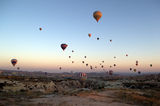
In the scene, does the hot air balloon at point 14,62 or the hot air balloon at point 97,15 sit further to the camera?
the hot air balloon at point 14,62

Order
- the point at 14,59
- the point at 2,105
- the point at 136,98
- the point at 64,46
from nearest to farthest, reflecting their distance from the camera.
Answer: the point at 2,105 < the point at 136,98 < the point at 64,46 < the point at 14,59

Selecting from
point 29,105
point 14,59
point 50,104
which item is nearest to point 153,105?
point 50,104

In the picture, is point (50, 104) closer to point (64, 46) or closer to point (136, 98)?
point (136, 98)

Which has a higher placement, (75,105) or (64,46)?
(64,46)

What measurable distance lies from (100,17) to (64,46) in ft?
46.9

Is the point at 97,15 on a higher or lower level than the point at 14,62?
higher

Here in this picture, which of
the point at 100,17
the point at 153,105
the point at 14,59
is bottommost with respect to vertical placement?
the point at 153,105

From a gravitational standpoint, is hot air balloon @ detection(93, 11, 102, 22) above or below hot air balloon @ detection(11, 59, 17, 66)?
above

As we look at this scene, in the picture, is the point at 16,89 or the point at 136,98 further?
the point at 16,89

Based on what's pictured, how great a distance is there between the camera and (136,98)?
1742 centimetres

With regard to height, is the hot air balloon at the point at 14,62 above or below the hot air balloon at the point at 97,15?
below

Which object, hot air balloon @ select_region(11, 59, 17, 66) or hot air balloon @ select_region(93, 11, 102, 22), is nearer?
hot air balloon @ select_region(93, 11, 102, 22)

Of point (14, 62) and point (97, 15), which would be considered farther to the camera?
point (14, 62)

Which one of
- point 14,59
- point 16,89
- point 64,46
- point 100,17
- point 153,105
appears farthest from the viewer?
point 14,59
